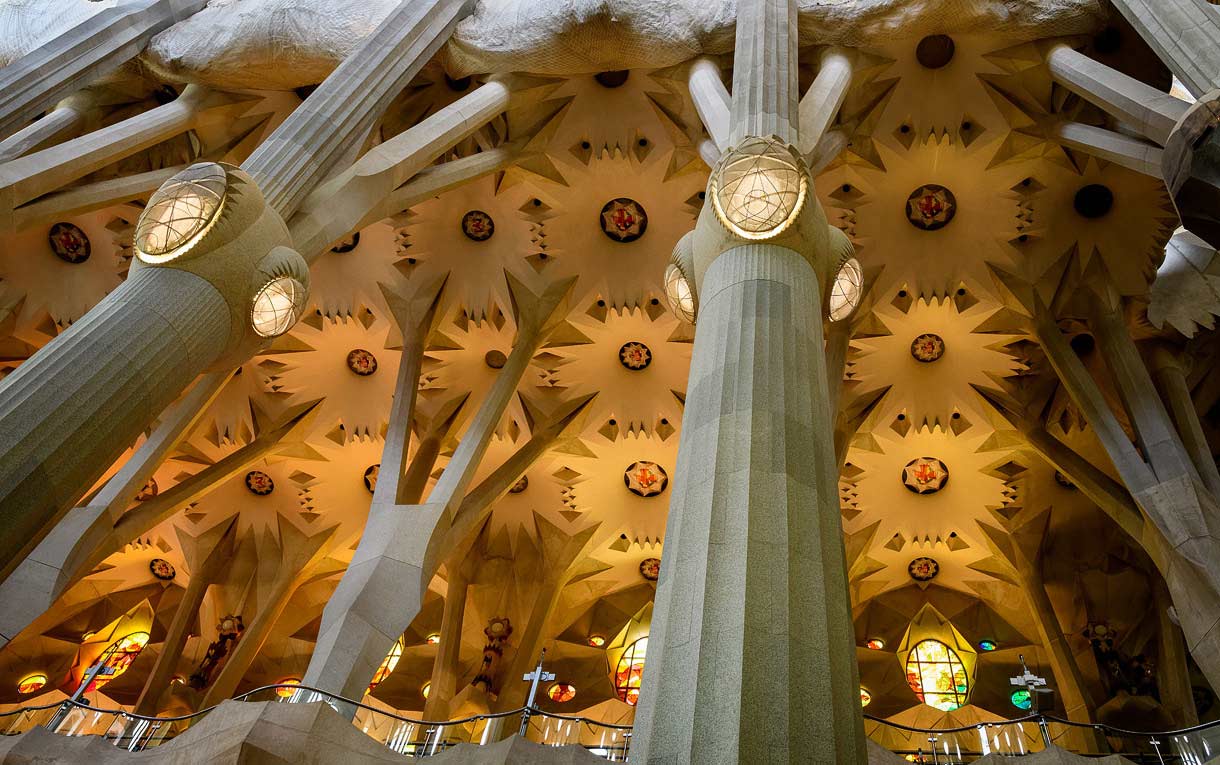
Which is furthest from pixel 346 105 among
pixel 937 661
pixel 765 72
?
pixel 937 661

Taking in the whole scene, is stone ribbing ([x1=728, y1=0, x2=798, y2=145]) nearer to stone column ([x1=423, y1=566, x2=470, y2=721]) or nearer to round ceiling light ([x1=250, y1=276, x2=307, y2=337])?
round ceiling light ([x1=250, y1=276, x2=307, y2=337])

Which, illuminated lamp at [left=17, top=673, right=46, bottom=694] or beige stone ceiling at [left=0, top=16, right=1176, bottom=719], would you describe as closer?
beige stone ceiling at [left=0, top=16, right=1176, bottom=719]

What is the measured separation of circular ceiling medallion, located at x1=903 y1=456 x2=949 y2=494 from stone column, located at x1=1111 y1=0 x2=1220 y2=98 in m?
7.88

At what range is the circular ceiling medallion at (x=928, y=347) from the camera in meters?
12.2

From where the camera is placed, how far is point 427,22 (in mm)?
8773

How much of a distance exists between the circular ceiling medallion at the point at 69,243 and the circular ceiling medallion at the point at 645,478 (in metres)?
7.95

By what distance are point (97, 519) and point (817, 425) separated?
8585 mm

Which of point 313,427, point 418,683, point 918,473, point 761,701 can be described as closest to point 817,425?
point 761,701

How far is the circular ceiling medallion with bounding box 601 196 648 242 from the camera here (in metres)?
11.6

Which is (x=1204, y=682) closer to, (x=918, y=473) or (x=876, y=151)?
(x=918, y=473)

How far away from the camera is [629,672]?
47.5 feet

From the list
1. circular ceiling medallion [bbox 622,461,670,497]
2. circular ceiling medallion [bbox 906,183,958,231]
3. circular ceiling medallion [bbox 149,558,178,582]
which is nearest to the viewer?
circular ceiling medallion [bbox 906,183,958,231]

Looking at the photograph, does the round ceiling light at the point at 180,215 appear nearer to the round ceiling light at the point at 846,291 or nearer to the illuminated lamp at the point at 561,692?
the round ceiling light at the point at 846,291

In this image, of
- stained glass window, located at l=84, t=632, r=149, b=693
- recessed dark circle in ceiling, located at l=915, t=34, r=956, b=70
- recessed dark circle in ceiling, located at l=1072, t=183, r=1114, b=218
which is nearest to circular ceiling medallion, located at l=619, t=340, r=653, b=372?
recessed dark circle in ceiling, located at l=915, t=34, r=956, b=70
